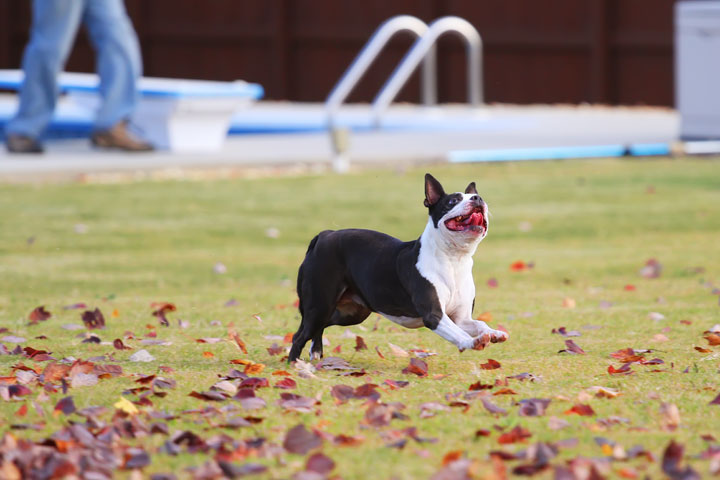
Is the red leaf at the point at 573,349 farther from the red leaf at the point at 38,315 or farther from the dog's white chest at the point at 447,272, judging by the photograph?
the red leaf at the point at 38,315

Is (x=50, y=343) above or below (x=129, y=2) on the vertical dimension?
below

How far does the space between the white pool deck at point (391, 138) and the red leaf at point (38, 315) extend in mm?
5334

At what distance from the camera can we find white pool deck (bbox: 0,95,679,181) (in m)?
12.2

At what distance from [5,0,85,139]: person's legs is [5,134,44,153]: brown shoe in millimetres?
216

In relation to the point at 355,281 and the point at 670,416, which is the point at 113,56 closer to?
the point at 355,281

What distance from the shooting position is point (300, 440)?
148 inches

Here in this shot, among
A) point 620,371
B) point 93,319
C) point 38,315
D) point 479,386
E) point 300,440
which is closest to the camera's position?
point 300,440

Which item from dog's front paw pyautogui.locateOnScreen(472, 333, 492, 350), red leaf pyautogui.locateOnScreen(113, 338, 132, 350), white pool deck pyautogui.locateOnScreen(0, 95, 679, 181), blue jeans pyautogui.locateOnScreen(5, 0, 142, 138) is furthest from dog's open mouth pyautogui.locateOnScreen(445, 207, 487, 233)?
blue jeans pyautogui.locateOnScreen(5, 0, 142, 138)

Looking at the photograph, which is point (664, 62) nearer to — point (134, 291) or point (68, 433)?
point (134, 291)

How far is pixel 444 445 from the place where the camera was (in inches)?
149

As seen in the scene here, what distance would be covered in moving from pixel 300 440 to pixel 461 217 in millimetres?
1007

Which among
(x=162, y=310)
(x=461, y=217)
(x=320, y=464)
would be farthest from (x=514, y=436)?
(x=162, y=310)

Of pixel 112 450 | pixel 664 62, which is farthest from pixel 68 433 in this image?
pixel 664 62

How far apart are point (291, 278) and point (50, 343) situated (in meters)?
2.19
